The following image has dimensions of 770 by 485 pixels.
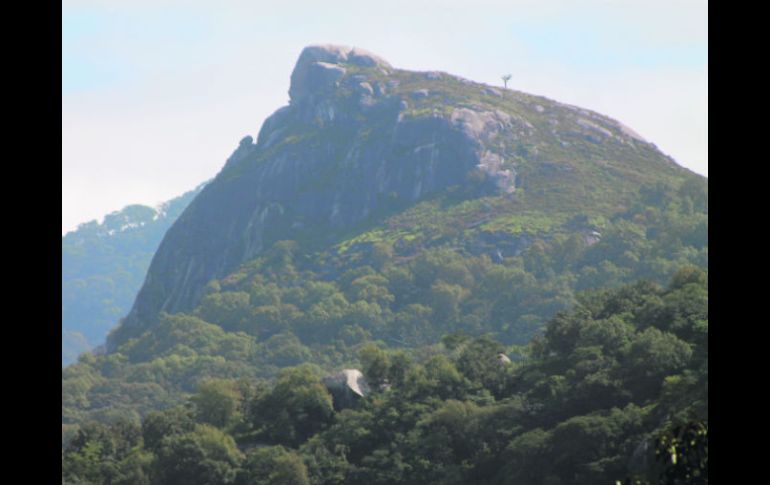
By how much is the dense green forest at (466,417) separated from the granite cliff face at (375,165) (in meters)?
94.2

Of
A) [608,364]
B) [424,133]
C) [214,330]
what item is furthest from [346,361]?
[608,364]

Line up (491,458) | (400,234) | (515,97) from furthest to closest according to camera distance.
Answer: (515,97) < (400,234) < (491,458)

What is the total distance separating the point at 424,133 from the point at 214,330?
43487mm

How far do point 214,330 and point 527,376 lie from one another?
92.3m

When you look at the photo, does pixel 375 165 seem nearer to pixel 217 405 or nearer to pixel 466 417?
pixel 217 405

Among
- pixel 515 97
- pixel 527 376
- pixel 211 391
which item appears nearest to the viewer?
pixel 527 376

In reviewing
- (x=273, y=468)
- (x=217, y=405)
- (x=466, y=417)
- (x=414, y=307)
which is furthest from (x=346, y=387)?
(x=414, y=307)

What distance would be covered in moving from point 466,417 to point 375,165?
116 meters

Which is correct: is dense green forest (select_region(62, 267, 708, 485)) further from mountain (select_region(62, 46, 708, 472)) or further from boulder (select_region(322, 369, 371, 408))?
boulder (select_region(322, 369, 371, 408))

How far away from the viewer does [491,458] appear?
208 ft

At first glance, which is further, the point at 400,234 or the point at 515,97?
the point at 515,97
